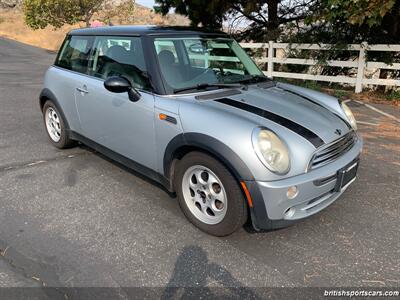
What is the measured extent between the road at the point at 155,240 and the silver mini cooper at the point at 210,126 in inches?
11.5

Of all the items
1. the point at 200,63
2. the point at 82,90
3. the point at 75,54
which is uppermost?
the point at 75,54

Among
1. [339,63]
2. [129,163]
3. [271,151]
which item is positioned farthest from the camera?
[339,63]

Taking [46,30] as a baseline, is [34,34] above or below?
below

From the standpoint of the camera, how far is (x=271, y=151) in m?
2.68

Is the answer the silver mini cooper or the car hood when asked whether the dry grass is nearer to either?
the silver mini cooper

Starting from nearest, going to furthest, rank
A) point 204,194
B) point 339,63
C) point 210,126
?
point 210,126, point 204,194, point 339,63

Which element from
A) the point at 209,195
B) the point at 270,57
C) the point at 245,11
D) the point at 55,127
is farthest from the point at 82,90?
the point at 245,11

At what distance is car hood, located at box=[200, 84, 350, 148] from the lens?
298 cm

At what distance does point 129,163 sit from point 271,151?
5.43ft

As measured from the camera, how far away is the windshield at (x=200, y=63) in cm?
346

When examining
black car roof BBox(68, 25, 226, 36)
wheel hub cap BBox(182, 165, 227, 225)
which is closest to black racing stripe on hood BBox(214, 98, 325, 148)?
wheel hub cap BBox(182, 165, 227, 225)

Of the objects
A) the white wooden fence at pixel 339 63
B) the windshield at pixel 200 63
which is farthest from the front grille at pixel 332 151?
the white wooden fence at pixel 339 63

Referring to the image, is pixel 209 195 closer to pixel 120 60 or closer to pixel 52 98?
pixel 120 60

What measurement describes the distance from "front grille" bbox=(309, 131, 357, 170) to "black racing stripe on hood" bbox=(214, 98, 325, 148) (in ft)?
0.24
